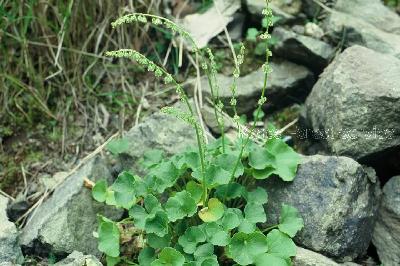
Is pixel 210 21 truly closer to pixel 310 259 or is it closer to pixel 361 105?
pixel 361 105

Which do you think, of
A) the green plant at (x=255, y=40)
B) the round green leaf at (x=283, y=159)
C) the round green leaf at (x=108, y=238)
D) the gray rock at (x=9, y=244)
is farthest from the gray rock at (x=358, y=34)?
the gray rock at (x=9, y=244)

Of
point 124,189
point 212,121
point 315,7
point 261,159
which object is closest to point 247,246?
point 261,159

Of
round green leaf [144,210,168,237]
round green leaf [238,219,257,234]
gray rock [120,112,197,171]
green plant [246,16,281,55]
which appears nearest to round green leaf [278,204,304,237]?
round green leaf [238,219,257,234]

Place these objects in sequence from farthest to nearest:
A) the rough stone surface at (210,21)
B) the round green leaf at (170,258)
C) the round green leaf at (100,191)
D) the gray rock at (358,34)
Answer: the rough stone surface at (210,21), the gray rock at (358,34), the round green leaf at (100,191), the round green leaf at (170,258)

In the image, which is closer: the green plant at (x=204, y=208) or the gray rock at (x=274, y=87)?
the green plant at (x=204, y=208)

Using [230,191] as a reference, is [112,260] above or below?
below

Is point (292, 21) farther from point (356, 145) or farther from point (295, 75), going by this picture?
point (356, 145)

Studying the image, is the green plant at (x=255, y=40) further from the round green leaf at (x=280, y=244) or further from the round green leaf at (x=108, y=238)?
the round green leaf at (x=108, y=238)
